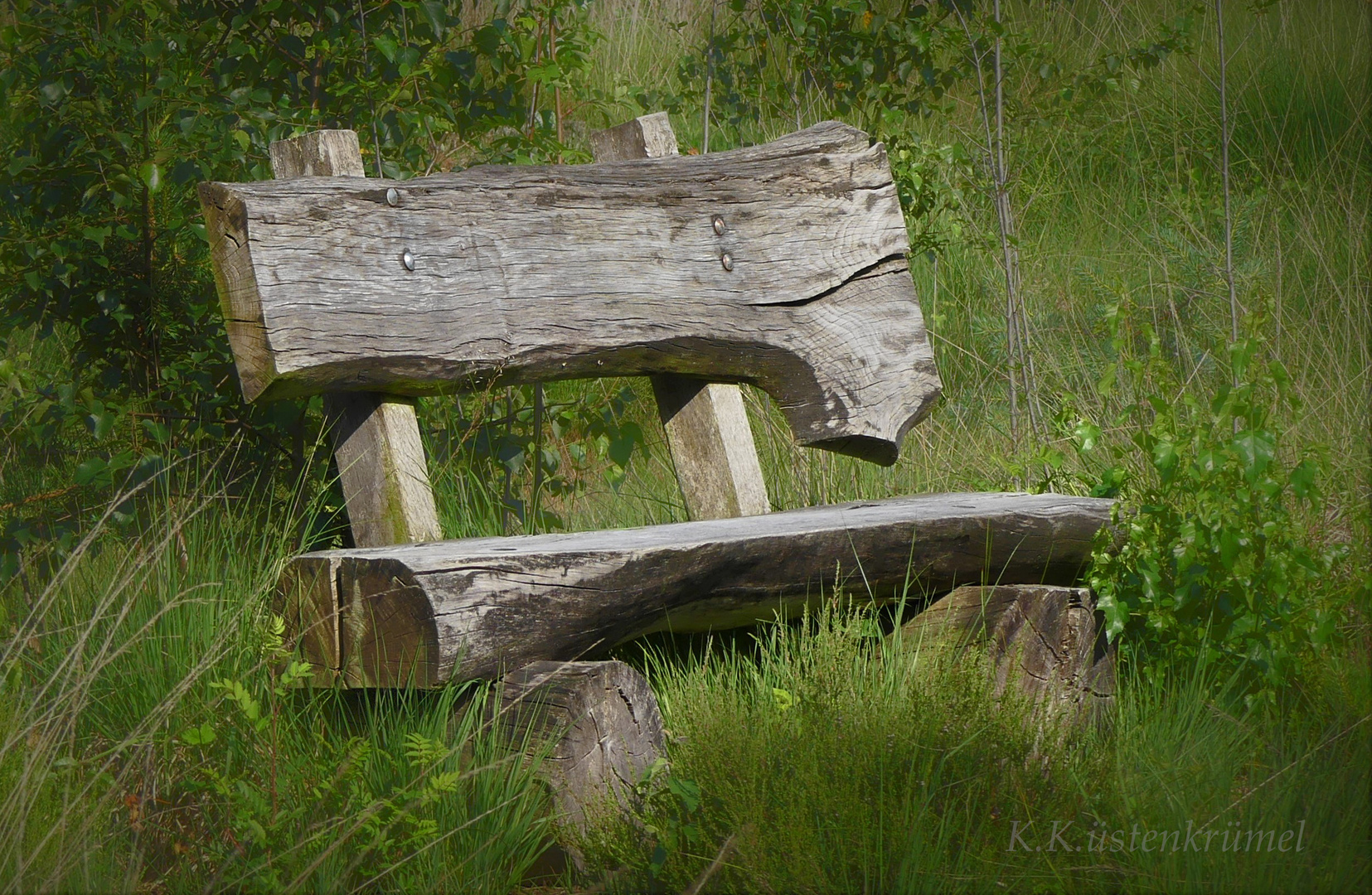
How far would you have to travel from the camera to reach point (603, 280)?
114 inches

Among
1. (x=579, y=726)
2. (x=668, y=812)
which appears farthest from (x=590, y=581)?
(x=668, y=812)

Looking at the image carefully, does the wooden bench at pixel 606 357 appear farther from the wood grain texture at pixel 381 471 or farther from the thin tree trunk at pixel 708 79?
the thin tree trunk at pixel 708 79

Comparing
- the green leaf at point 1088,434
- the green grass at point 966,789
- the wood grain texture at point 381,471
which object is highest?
the wood grain texture at point 381,471

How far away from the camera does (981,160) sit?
18.6 ft

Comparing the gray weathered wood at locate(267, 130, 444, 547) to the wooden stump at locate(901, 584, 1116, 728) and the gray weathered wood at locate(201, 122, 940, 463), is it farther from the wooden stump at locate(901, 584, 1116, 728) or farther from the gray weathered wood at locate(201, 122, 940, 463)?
the wooden stump at locate(901, 584, 1116, 728)

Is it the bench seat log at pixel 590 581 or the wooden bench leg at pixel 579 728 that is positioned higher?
the bench seat log at pixel 590 581

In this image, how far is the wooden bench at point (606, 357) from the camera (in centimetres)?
221

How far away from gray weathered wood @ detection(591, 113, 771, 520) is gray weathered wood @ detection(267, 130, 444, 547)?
771mm

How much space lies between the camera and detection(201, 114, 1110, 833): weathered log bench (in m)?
2.20

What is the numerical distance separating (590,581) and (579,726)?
10.1 inches

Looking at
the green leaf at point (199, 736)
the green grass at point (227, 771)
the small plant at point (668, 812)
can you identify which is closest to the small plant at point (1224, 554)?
the small plant at point (668, 812)

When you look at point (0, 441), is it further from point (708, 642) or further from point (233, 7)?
point (708, 642)

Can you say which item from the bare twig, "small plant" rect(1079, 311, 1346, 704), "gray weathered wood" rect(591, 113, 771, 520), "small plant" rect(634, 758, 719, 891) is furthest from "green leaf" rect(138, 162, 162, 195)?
"small plant" rect(1079, 311, 1346, 704)

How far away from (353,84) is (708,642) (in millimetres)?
1868
